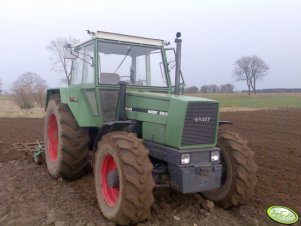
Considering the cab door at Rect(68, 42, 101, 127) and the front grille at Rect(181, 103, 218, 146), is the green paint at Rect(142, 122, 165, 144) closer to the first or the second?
the front grille at Rect(181, 103, 218, 146)

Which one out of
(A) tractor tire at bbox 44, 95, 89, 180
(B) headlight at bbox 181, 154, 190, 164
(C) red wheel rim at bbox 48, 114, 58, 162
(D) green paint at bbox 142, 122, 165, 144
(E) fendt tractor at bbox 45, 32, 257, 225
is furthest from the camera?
(C) red wheel rim at bbox 48, 114, 58, 162

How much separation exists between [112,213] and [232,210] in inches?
68.7

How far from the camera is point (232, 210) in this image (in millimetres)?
5137

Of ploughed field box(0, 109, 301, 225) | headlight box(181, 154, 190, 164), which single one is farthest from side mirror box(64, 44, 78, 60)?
headlight box(181, 154, 190, 164)

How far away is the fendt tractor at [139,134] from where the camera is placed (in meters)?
4.38

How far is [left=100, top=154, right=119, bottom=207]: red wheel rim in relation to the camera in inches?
191

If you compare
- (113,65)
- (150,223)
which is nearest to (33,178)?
(113,65)

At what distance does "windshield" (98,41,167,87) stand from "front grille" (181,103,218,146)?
1463 millimetres

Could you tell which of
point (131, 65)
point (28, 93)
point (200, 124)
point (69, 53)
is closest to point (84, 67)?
point (69, 53)

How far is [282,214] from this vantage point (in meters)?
4.87

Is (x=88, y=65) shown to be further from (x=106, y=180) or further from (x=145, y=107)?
(x=106, y=180)

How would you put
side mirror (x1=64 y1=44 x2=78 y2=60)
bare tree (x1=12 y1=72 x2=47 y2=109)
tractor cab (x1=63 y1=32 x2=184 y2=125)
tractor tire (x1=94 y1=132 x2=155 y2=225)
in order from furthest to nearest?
bare tree (x1=12 y1=72 x2=47 y2=109) → side mirror (x1=64 y1=44 x2=78 y2=60) → tractor cab (x1=63 y1=32 x2=184 y2=125) → tractor tire (x1=94 y1=132 x2=155 y2=225)

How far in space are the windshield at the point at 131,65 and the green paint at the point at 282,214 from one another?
2.57 metres

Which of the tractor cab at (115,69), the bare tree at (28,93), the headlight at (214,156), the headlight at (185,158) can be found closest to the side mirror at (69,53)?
the tractor cab at (115,69)
